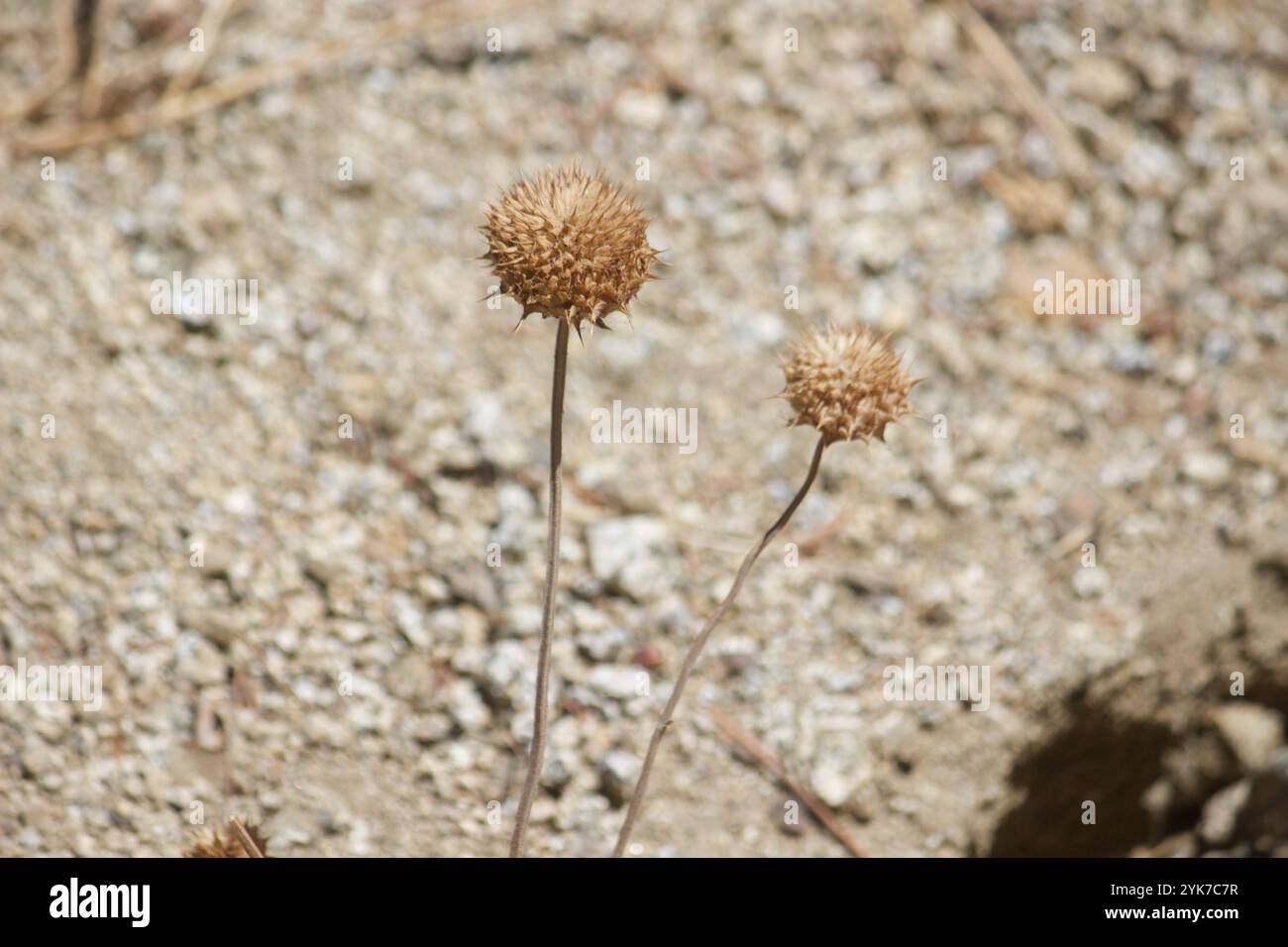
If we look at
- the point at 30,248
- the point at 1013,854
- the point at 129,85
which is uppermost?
the point at 129,85

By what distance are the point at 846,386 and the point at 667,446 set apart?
4.36 ft

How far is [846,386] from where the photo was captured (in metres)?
1.60

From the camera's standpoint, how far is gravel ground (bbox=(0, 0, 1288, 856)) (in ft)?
7.87

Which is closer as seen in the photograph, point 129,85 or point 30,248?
point 30,248

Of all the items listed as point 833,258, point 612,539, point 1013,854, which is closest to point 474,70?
point 833,258

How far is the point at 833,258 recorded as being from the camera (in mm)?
3236

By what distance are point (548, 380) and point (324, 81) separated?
→ 3.61 feet

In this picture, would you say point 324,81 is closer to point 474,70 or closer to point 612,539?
point 474,70
